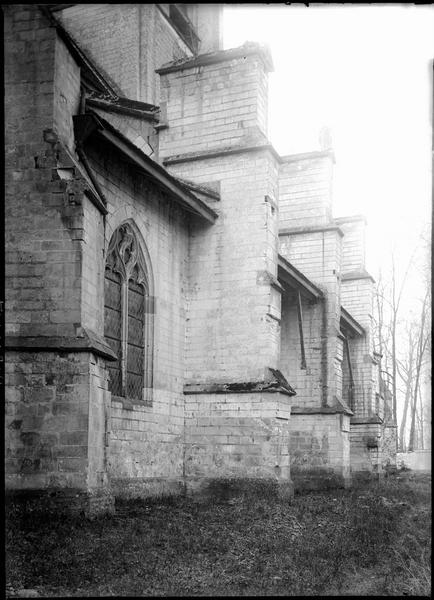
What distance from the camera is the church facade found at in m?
10.1

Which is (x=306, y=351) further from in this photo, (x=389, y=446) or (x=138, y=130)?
(x=389, y=446)

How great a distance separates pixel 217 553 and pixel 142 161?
7028mm

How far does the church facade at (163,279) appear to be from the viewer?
397 inches

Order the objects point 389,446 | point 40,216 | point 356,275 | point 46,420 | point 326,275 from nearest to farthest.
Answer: point 46,420 → point 40,216 → point 326,275 → point 356,275 → point 389,446

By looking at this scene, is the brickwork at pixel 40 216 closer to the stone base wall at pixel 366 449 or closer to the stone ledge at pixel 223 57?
the stone ledge at pixel 223 57

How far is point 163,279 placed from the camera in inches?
590

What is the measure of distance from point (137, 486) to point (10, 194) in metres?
5.79

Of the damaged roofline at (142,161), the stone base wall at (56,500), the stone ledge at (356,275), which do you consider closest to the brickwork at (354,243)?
the stone ledge at (356,275)

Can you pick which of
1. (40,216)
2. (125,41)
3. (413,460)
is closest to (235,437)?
(40,216)

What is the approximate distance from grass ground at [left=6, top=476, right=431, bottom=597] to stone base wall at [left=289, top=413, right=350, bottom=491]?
7.25 meters

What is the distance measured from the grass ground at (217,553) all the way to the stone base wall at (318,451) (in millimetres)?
7246

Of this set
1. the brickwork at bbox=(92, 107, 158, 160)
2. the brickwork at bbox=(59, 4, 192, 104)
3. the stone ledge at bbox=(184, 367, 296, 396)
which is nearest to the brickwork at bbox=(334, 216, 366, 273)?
the brickwork at bbox=(59, 4, 192, 104)

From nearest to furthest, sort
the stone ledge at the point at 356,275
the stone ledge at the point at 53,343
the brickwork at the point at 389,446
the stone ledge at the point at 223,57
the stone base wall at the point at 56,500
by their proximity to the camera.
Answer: the stone base wall at the point at 56,500 → the stone ledge at the point at 53,343 → the stone ledge at the point at 223,57 → the stone ledge at the point at 356,275 → the brickwork at the point at 389,446

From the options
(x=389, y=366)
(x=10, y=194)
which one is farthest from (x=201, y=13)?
(x=389, y=366)
